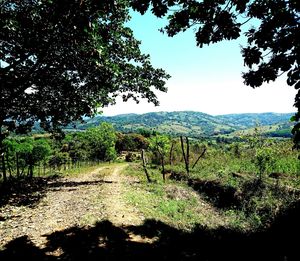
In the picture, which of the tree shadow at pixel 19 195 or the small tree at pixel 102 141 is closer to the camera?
the tree shadow at pixel 19 195

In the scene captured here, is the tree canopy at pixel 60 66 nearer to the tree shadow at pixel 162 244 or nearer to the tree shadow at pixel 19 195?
the tree shadow at pixel 19 195

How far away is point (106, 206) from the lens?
13703 millimetres

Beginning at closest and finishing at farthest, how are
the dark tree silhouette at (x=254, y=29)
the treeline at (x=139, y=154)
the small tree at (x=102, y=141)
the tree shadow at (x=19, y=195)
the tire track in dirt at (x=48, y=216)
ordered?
the dark tree silhouette at (x=254, y=29) → the tire track in dirt at (x=48, y=216) → the tree shadow at (x=19, y=195) → the treeline at (x=139, y=154) → the small tree at (x=102, y=141)

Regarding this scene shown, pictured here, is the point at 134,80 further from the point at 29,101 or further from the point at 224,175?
the point at 224,175

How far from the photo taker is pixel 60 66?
1436cm

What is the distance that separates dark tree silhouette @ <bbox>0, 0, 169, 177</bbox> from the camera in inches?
468

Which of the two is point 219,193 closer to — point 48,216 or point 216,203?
point 216,203

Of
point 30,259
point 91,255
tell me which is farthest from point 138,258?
point 30,259

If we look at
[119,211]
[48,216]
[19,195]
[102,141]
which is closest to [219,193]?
[119,211]

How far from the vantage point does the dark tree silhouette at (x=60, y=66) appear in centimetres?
1190

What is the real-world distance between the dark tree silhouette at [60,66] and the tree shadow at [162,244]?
6570mm

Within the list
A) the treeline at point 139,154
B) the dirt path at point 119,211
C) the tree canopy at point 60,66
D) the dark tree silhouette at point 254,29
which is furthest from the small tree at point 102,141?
the dark tree silhouette at point 254,29

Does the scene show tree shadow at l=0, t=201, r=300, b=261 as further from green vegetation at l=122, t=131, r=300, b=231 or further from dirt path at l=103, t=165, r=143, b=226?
green vegetation at l=122, t=131, r=300, b=231

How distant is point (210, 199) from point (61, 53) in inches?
452
